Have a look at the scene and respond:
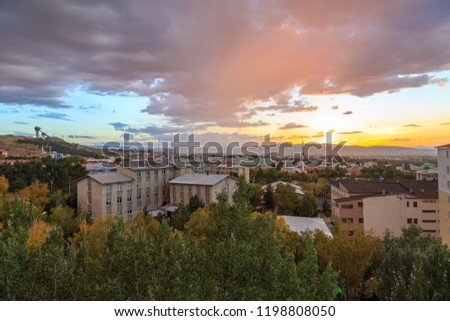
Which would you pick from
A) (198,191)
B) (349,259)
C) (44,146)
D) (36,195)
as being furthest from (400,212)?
(36,195)

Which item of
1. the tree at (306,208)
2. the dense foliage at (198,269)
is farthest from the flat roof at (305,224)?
the dense foliage at (198,269)

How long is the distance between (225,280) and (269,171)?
25.0 m

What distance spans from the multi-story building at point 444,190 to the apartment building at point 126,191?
453 inches

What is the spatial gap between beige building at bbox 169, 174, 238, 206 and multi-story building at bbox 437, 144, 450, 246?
7665mm

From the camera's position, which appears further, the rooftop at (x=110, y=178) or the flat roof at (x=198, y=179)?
the flat roof at (x=198, y=179)

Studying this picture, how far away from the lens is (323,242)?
698 cm

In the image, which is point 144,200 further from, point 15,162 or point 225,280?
point 225,280

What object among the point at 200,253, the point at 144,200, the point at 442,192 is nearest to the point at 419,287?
the point at 200,253

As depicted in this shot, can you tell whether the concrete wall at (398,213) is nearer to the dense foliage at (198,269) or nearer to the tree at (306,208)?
the tree at (306,208)

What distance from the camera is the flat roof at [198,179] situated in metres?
14.5

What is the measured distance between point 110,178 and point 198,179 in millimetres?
3893

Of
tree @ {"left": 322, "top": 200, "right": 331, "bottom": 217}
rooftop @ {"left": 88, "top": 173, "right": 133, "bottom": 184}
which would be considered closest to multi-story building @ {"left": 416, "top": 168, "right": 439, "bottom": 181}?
tree @ {"left": 322, "top": 200, "right": 331, "bottom": 217}

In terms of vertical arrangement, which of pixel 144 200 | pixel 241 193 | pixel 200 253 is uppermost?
pixel 241 193

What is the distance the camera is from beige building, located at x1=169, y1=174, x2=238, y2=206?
46.9 ft
